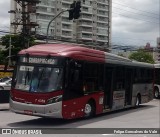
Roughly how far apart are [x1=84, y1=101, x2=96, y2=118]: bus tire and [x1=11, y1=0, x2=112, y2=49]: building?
4548 inches

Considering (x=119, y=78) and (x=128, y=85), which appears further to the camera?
(x=128, y=85)

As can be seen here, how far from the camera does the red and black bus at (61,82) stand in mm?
14641

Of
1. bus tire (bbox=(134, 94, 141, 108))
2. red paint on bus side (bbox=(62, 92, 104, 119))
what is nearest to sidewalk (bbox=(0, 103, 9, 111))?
red paint on bus side (bbox=(62, 92, 104, 119))

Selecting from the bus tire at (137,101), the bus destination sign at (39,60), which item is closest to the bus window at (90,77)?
the bus destination sign at (39,60)

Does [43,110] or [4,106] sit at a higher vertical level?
[43,110]

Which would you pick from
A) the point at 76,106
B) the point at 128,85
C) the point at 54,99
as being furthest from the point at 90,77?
the point at 128,85

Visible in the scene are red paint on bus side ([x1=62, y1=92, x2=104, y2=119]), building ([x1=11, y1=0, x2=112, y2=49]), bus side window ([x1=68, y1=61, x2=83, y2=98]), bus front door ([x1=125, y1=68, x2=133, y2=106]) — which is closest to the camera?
red paint on bus side ([x1=62, y1=92, x2=104, y2=119])

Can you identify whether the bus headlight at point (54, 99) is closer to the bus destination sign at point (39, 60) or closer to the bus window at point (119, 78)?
the bus destination sign at point (39, 60)

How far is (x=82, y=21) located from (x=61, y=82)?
13114 cm

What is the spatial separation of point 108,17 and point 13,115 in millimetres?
135518

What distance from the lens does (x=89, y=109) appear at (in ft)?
55.9

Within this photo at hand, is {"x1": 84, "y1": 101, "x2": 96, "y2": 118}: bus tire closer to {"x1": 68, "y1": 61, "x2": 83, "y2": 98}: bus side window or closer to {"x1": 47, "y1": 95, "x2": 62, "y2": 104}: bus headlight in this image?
{"x1": 68, "y1": 61, "x2": 83, "y2": 98}: bus side window

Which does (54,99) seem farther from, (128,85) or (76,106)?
(128,85)

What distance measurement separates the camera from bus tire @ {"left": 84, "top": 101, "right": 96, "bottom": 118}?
16.8 metres
